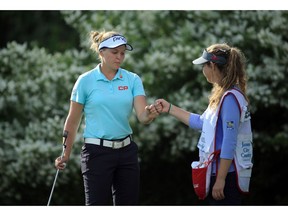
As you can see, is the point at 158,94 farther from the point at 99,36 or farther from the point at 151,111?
the point at 99,36

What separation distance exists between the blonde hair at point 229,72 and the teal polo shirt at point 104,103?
0.63 m

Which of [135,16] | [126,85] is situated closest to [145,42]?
[135,16]

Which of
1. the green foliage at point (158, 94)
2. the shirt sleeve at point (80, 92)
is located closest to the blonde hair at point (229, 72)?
the shirt sleeve at point (80, 92)

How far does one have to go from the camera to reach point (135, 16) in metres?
9.45

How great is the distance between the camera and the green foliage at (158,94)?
8578 mm

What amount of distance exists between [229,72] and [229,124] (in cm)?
38

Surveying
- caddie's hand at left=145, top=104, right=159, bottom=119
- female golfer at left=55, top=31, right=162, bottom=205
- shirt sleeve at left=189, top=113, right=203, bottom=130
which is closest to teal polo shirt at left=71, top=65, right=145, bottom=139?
female golfer at left=55, top=31, right=162, bottom=205

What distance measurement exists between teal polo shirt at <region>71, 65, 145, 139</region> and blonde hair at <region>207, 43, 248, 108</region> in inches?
24.7

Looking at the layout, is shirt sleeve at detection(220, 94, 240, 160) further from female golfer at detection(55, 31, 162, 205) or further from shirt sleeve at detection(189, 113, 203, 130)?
female golfer at detection(55, 31, 162, 205)

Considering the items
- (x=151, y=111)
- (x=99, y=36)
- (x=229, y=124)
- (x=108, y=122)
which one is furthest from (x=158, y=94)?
(x=229, y=124)

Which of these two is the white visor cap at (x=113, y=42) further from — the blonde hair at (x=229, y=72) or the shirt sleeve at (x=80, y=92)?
the blonde hair at (x=229, y=72)

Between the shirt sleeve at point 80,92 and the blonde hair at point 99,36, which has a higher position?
the blonde hair at point 99,36

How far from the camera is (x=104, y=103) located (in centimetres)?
518

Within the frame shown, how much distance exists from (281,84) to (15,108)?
3140mm
